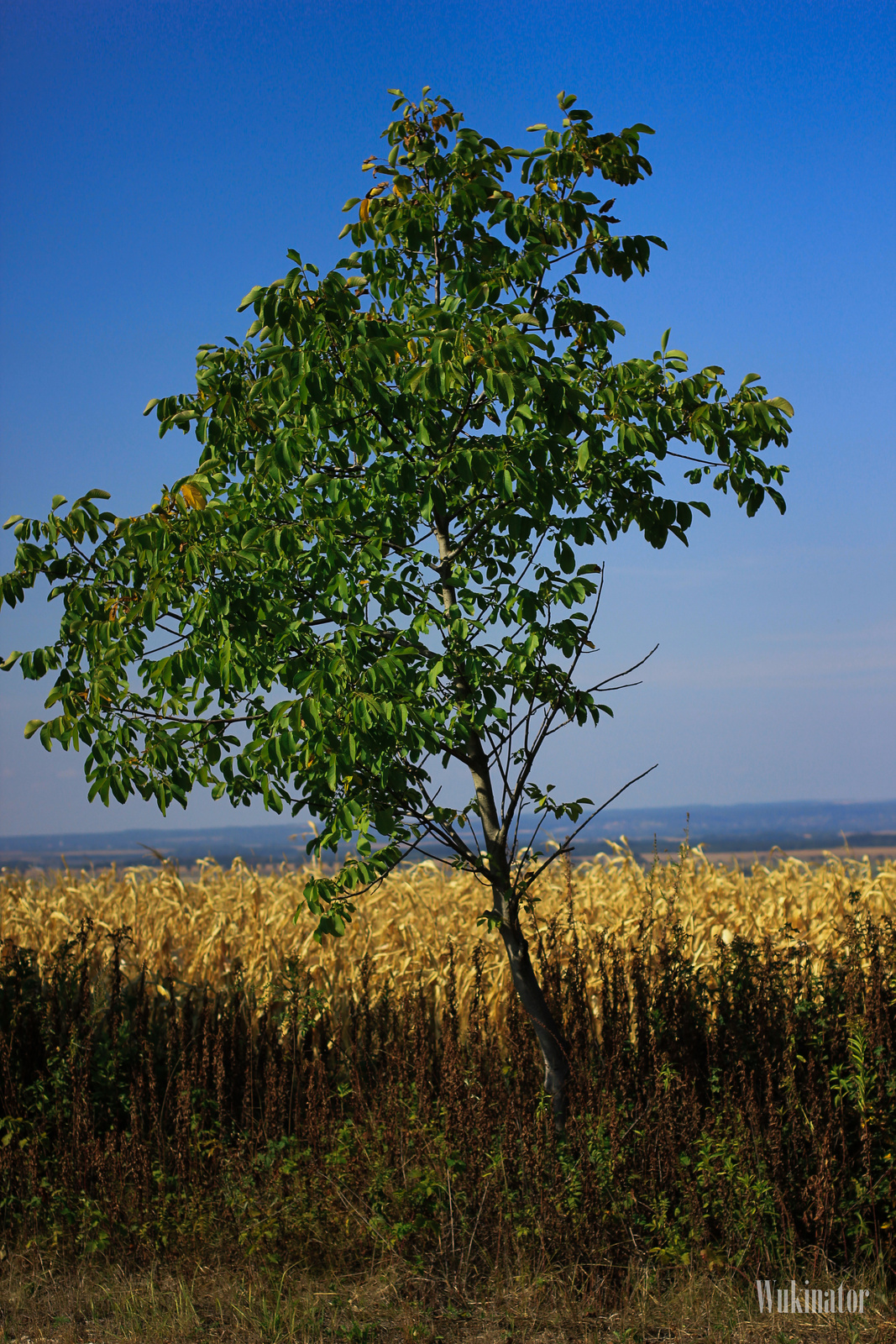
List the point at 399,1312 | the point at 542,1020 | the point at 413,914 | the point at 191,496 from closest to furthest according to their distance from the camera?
the point at 399,1312
the point at 191,496
the point at 542,1020
the point at 413,914

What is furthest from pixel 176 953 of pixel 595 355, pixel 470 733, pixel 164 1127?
pixel 595 355

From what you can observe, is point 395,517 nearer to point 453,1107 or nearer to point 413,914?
point 453,1107

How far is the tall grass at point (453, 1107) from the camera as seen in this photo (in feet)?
15.5

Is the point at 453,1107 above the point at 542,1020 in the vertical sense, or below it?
below

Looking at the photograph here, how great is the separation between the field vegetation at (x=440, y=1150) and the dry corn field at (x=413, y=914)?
9.9 inches

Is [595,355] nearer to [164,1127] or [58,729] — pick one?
[58,729]

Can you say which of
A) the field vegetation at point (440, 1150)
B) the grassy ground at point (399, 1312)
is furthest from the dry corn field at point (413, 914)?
the grassy ground at point (399, 1312)

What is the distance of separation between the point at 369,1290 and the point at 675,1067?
2.27 m

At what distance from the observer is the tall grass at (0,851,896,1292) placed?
15.5ft

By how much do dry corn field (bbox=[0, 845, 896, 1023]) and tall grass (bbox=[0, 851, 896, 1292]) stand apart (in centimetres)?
6

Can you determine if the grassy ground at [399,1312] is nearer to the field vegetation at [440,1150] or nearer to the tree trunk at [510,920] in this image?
the field vegetation at [440,1150]

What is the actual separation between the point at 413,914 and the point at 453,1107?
397 cm

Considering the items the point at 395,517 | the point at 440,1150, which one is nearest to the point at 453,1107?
the point at 440,1150

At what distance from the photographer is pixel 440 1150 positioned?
199 inches
